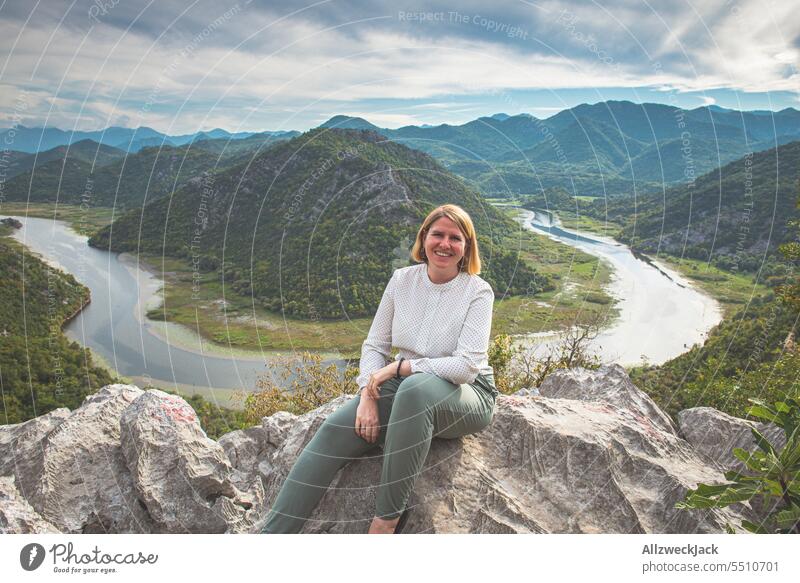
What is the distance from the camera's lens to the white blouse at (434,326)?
10.3 feet

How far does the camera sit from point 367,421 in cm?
304

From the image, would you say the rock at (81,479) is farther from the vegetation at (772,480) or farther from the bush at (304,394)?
the bush at (304,394)

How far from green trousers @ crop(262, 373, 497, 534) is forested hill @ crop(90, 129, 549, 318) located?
34.2ft

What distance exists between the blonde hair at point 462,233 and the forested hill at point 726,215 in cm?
2671

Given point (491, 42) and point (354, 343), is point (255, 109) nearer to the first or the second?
point (491, 42)

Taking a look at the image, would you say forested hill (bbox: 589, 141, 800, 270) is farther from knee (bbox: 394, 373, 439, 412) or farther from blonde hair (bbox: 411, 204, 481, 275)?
knee (bbox: 394, 373, 439, 412)

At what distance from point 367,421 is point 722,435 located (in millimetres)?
2974

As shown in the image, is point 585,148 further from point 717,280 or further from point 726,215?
point 717,280

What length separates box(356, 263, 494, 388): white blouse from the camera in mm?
3146

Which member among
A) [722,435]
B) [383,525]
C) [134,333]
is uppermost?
[722,435]

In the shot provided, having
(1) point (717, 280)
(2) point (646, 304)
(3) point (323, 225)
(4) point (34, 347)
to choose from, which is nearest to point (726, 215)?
(1) point (717, 280)

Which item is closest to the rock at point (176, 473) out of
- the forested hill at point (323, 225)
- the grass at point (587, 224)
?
the forested hill at point (323, 225)
